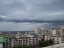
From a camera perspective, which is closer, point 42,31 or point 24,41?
point 24,41

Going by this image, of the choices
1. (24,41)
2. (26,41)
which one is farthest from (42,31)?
(24,41)

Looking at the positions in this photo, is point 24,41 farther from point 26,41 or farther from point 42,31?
point 42,31

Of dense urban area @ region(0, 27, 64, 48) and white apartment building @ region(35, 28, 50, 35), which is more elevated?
white apartment building @ region(35, 28, 50, 35)

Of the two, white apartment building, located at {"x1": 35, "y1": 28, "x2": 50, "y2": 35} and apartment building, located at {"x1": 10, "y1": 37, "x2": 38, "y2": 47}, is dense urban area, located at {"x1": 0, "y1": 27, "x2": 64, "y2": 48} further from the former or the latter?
white apartment building, located at {"x1": 35, "y1": 28, "x2": 50, "y2": 35}

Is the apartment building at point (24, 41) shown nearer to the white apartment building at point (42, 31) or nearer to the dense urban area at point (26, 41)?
the dense urban area at point (26, 41)

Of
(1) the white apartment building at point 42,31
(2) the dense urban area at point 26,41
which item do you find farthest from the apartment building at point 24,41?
(1) the white apartment building at point 42,31

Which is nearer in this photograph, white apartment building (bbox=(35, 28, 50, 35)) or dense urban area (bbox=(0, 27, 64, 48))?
A: dense urban area (bbox=(0, 27, 64, 48))

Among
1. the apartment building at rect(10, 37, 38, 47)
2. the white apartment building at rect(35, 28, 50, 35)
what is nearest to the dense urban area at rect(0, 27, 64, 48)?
the apartment building at rect(10, 37, 38, 47)

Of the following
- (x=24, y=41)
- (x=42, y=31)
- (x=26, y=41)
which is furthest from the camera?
(x=42, y=31)

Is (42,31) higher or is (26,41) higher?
(42,31)

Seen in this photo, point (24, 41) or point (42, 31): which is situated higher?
point (42, 31)

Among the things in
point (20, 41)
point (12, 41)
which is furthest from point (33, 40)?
point (12, 41)

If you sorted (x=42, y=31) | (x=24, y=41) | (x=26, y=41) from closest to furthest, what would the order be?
(x=24, y=41)
(x=26, y=41)
(x=42, y=31)

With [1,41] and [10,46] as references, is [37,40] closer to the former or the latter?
[10,46]
